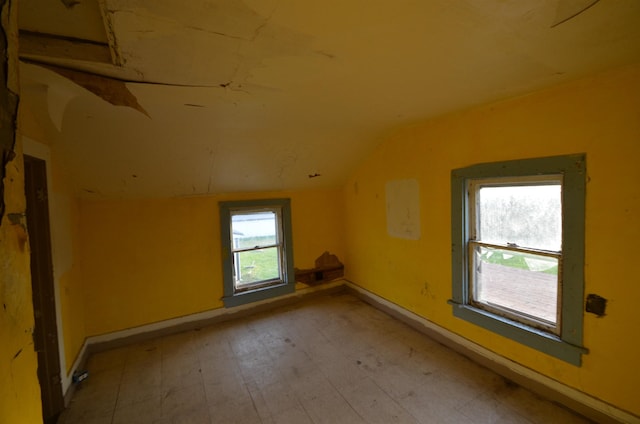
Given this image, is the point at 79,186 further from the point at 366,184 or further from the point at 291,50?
the point at 366,184

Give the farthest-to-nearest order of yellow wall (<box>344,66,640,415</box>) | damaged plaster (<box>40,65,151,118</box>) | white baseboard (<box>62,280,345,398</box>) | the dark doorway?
white baseboard (<box>62,280,345,398</box>)
the dark doorway
yellow wall (<box>344,66,640,415</box>)
damaged plaster (<box>40,65,151,118</box>)

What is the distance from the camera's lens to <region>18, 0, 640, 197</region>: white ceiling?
109cm

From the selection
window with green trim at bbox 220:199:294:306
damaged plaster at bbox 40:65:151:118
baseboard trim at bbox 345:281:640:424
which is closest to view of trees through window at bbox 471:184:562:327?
baseboard trim at bbox 345:281:640:424

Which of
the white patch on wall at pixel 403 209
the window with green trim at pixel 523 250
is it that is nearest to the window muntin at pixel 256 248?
the white patch on wall at pixel 403 209

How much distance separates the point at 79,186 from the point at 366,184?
2886mm

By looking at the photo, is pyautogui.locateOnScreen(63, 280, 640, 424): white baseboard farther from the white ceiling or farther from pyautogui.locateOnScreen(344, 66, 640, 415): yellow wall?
the white ceiling

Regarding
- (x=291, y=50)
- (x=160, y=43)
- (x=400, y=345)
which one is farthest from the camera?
(x=400, y=345)

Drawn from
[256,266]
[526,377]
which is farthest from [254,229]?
[526,377]

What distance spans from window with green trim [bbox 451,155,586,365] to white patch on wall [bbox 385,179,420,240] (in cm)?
44

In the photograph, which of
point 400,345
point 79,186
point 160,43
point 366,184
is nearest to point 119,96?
point 160,43

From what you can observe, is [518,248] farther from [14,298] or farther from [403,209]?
[14,298]

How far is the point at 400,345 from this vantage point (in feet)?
8.98

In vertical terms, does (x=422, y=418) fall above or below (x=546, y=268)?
below

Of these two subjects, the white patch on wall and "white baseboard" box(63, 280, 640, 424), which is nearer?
"white baseboard" box(63, 280, 640, 424)
